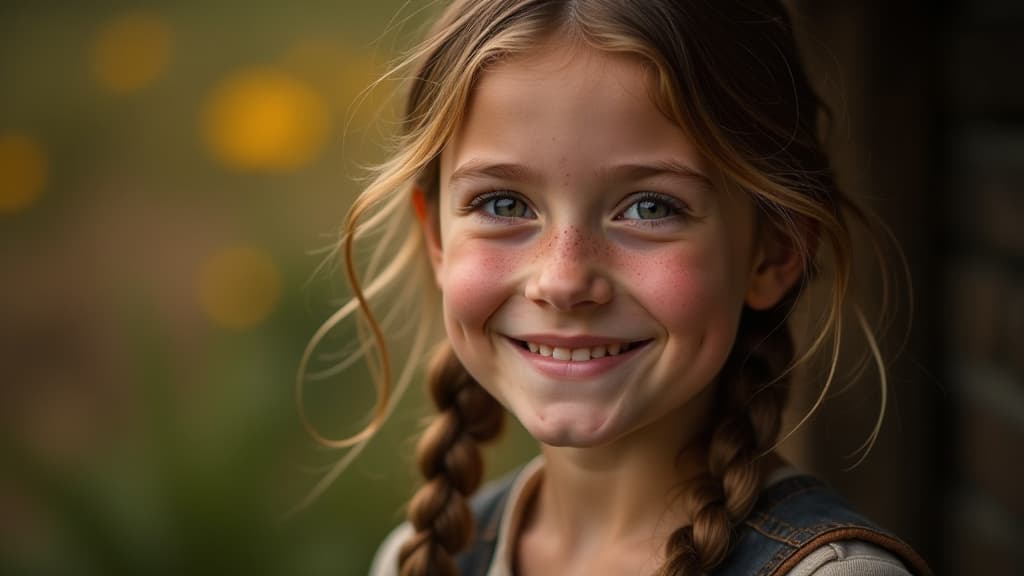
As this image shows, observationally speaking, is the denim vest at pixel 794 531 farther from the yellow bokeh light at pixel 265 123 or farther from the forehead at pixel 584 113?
the yellow bokeh light at pixel 265 123

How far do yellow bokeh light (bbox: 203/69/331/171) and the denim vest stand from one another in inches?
79.4

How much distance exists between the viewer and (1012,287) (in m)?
2.07

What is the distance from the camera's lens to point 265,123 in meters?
3.25

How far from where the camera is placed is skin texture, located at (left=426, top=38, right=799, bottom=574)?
1.47 m

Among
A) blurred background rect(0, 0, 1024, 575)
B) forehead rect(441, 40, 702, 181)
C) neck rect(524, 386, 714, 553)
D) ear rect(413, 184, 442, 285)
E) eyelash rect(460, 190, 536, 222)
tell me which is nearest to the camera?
forehead rect(441, 40, 702, 181)

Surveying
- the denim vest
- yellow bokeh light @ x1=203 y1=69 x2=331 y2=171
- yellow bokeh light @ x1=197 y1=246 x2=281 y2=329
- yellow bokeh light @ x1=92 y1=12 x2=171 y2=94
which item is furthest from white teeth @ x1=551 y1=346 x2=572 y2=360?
yellow bokeh light @ x1=92 y1=12 x2=171 y2=94

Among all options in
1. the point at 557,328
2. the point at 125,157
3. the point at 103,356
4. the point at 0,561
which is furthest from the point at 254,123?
the point at 557,328

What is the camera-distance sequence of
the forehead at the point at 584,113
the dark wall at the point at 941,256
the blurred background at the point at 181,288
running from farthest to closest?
1. the blurred background at the point at 181,288
2. the dark wall at the point at 941,256
3. the forehead at the point at 584,113

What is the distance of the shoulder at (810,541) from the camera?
1491 millimetres

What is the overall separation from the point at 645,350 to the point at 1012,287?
Result: 896 millimetres

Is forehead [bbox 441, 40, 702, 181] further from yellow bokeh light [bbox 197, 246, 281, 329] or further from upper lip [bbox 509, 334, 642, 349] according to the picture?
yellow bokeh light [bbox 197, 246, 281, 329]

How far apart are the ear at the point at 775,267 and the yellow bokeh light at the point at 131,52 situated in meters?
2.18

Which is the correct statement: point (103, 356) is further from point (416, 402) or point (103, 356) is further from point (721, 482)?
point (721, 482)

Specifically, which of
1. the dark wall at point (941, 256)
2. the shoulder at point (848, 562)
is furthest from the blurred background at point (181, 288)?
the shoulder at point (848, 562)
